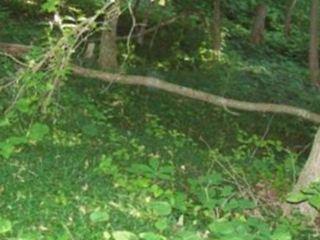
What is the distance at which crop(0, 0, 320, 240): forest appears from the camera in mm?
5195

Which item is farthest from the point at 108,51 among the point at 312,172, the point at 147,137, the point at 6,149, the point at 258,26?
the point at 258,26

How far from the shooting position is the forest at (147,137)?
5195 mm

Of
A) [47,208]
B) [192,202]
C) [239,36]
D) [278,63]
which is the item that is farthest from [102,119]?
[239,36]

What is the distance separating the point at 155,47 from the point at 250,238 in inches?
324

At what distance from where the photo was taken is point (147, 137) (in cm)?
803

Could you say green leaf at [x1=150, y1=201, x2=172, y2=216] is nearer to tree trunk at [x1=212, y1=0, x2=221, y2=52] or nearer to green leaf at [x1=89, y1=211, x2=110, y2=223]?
green leaf at [x1=89, y1=211, x2=110, y2=223]

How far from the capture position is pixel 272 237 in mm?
4980

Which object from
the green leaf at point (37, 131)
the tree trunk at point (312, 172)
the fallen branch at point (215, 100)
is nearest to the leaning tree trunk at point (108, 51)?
the fallen branch at point (215, 100)

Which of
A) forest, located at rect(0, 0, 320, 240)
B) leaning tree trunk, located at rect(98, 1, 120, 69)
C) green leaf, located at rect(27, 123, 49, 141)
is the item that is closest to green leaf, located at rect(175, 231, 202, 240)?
forest, located at rect(0, 0, 320, 240)

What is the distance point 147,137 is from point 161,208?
2.82 meters

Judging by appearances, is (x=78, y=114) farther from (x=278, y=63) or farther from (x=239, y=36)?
(x=239, y=36)

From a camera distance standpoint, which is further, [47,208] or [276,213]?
[276,213]

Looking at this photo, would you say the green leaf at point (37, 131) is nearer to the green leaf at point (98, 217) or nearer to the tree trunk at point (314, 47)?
the green leaf at point (98, 217)

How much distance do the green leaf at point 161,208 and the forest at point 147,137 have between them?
0.01 metres
